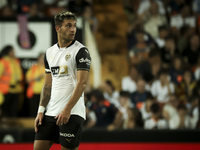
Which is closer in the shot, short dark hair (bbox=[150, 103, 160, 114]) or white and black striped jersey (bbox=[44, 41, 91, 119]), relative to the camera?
white and black striped jersey (bbox=[44, 41, 91, 119])

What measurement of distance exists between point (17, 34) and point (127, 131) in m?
3.52

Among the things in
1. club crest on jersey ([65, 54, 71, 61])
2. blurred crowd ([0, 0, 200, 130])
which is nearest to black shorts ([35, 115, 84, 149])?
club crest on jersey ([65, 54, 71, 61])

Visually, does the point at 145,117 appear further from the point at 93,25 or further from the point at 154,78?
the point at 93,25

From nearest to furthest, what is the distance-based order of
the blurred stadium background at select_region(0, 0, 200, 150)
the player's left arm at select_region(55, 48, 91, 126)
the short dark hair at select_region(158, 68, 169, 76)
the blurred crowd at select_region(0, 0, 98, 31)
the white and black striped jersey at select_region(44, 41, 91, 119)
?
the player's left arm at select_region(55, 48, 91, 126) → the white and black striped jersey at select_region(44, 41, 91, 119) → the blurred stadium background at select_region(0, 0, 200, 150) → the short dark hair at select_region(158, 68, 169, 76) → the blurred crowd at select_region(0, 0, 98, 31)

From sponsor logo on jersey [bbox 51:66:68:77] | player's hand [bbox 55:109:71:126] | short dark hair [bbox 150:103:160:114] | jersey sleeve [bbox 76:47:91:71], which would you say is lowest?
short dark hair [bbox 150:103:160:114]

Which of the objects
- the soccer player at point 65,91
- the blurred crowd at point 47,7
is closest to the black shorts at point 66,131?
→ the soccer player at point 65,91

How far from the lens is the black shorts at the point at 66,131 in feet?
9.00

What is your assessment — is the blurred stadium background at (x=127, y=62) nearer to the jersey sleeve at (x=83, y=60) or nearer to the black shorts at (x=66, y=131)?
the black shorts at (x=66, y=131)

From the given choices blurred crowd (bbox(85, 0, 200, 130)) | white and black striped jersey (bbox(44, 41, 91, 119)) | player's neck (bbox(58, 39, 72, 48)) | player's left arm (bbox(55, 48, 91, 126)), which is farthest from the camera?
blurred crowd (bbox(85, 0, 200, 130))

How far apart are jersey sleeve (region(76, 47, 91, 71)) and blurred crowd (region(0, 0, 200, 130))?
3.40 meters

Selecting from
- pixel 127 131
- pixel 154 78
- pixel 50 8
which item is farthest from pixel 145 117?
pixel 50 8

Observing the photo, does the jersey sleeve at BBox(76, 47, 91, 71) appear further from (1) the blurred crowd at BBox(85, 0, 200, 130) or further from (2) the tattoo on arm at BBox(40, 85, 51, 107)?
(1) the blurred crowd at BBox(85, 0, 200, 130)

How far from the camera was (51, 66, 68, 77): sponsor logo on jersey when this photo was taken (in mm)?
2822

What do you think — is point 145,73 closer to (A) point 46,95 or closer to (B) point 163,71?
(B) point 163,71
